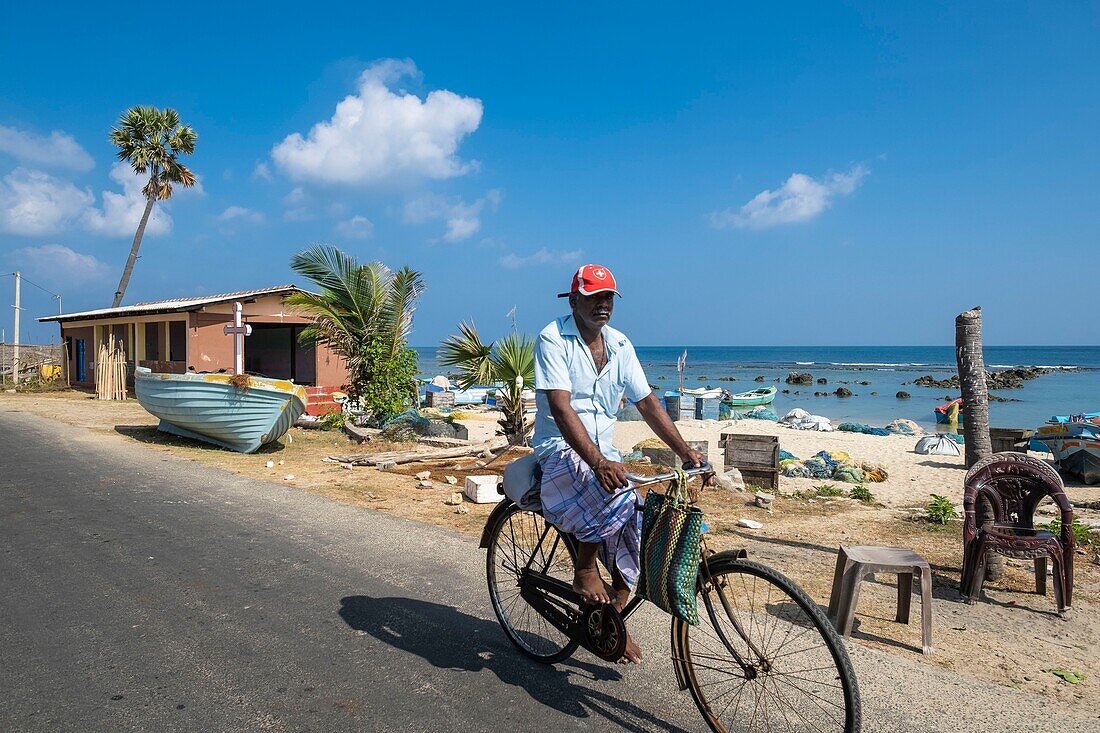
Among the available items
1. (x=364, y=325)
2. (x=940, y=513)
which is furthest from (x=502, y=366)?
(x=940, y=513)

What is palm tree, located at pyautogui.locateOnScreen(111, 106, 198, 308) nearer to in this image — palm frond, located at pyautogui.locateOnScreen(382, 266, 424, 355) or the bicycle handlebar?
palm frond, located at pyautogui.locateOnScreen(382, 266, 424, 355)

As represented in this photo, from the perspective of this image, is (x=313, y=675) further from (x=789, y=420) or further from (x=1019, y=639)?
(x=789, y=420)

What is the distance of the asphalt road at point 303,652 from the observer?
10.4 feet

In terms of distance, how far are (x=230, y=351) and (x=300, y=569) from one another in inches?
642

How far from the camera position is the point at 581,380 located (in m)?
3.31

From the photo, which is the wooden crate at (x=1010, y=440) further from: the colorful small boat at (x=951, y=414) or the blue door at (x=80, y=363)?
the blue door at (x=80, y=363)

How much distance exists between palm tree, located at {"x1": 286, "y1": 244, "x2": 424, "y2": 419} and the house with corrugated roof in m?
1.66

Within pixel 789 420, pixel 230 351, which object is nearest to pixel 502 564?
pixel 230 351

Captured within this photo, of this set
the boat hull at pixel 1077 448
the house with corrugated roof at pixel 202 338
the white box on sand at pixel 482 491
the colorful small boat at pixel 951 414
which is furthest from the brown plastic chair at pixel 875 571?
the colorful small boat at pixel 951 414

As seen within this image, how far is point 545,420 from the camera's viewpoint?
3367mm

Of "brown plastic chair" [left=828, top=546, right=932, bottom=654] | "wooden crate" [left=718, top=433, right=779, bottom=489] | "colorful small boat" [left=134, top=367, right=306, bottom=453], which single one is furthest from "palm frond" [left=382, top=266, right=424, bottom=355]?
"brown plastic chair" [left=828, top=546, right=932, bottom=654]

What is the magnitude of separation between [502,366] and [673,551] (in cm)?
956

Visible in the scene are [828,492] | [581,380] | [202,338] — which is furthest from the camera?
[202,338]

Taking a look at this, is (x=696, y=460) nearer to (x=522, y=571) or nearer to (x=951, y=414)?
(x=522, y=571)
